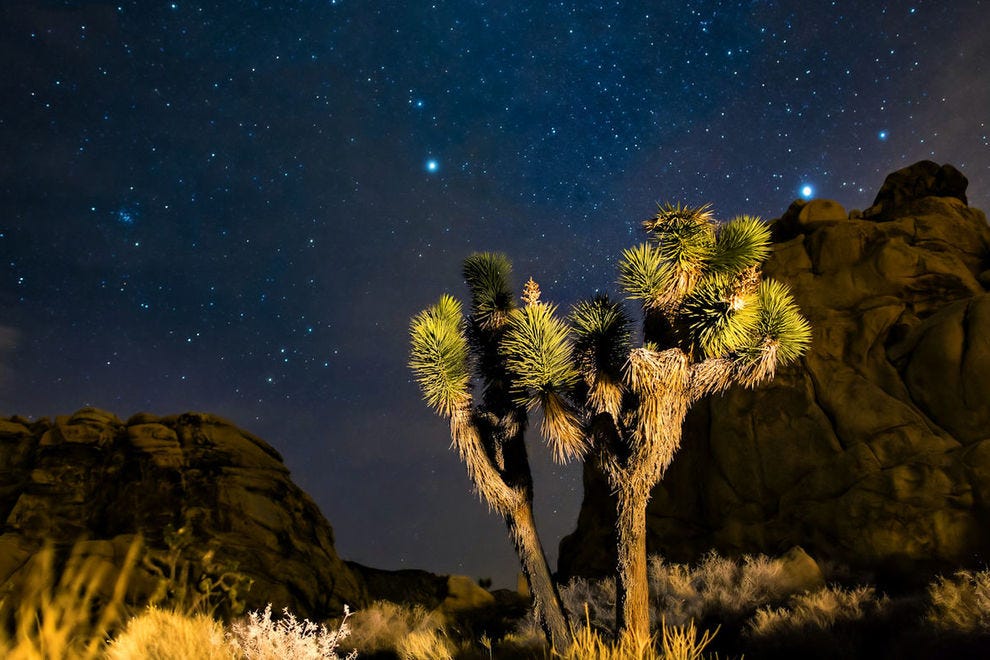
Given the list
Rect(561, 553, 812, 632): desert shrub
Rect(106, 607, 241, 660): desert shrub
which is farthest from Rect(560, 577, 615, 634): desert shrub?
Rect(106, 607, 241, 660): desert shrub

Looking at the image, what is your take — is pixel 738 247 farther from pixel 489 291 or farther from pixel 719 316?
pixel 489 291

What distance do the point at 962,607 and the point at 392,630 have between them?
8.97 m

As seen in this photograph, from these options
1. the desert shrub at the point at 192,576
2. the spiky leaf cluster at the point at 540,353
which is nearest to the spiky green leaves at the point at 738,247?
the spiky leaf cluster at the point at 540,353

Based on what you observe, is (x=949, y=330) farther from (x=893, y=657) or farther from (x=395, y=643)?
(x=395, y=643)

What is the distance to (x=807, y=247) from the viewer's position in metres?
19.2

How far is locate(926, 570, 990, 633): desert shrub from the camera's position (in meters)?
6.71

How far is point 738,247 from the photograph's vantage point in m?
9.39

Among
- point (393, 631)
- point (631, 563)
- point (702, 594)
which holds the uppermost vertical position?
point (631, 563)

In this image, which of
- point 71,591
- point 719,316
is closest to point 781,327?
point 719,316

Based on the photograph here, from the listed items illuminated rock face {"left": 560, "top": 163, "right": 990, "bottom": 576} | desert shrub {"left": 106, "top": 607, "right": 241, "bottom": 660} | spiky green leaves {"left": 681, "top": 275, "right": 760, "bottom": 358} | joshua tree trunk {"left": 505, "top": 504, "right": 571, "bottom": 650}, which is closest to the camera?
desert shrub {"left": 106, "top": 607, "right": 241, "bottom": 660}

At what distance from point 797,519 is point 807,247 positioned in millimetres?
9350

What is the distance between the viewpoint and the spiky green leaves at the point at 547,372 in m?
9.15

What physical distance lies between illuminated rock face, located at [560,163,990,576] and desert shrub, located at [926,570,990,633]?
423 cm

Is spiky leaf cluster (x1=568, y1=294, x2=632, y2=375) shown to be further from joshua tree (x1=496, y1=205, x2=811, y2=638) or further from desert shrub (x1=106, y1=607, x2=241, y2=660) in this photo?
desert shrub (x1=106, y1=607, x2=241, y2=660)
